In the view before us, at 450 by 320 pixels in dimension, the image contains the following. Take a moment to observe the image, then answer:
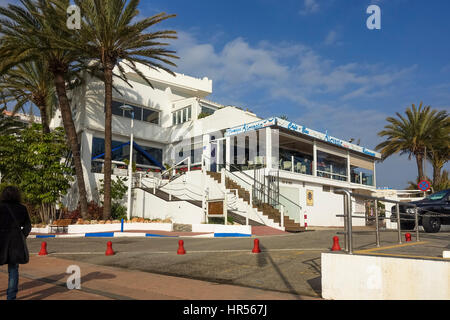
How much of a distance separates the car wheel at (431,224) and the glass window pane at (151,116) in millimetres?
21311

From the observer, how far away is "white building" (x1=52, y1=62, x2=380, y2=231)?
802 inches

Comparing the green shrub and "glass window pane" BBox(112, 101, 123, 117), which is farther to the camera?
"glass window pane" BBox(112, 101, 123, 117)

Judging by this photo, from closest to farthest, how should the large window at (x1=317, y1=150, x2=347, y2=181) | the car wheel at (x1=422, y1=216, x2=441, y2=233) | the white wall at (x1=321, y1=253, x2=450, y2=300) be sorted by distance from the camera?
1. the white wall at (x1=321, y1=253, x2=450, y2=300)
2. the car wheel at (x1=422, y1=216, x2=441, y2=233)
3. the large window at (x1=317, y1=150, x2=347, y2=181)

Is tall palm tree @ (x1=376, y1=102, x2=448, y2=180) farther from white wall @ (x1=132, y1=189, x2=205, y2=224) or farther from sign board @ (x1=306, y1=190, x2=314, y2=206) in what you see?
white wall @ (x1=132, y1=189, x2=205, y2=224)

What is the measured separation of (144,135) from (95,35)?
35.4 ft

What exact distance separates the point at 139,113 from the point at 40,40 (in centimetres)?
1070

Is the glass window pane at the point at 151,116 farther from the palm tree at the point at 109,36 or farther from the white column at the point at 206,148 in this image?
the palm tree at the point at 109,36

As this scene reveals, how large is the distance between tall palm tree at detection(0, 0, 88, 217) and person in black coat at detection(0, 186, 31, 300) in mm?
14774

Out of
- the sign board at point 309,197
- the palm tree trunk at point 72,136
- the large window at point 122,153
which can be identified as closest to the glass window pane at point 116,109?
the large window at point 122,153

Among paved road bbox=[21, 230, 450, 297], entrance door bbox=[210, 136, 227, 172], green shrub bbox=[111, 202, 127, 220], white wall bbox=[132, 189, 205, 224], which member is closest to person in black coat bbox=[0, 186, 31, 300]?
paved road bbox=[21, 230, 450, 297]

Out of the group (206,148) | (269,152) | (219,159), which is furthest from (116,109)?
(269,152)
